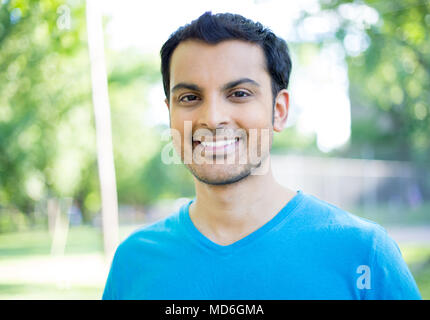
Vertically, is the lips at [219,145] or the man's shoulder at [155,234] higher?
the lips at [219,145]

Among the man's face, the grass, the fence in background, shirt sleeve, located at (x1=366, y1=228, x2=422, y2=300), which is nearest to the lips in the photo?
the man's face

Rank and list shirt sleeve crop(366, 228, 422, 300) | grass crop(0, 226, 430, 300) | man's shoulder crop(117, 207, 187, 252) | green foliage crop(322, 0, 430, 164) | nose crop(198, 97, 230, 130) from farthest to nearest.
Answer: grass crop(0, 226, 430, 300)
green foliage crop(322, 0, 430, 164)
man's shoulder crop(117, 207, 187, 252)
nose crop(198, 97, 230, 130)
shirt sleeve crop(366, 228, 422, 300)

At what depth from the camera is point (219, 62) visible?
4.14 feet

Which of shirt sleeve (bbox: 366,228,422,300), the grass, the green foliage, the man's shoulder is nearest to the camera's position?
shirt sleeve (bbox: 366,228,422,300)

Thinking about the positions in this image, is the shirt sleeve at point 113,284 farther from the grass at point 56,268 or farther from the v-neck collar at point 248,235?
the grass at point 56,268

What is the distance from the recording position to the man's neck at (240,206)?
51.7 inches

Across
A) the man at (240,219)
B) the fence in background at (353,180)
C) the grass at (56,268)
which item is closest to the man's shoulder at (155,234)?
the man at (240,219)

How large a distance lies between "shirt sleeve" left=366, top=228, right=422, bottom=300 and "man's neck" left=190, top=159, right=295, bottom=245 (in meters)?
0.32

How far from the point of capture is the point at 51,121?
11586 millimetres

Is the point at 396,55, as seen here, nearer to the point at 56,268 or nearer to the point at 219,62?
the point at 219,62

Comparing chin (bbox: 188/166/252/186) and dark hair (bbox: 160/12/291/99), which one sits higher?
dark hair (bbox: 160/12/291/99)

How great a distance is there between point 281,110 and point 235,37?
0.93ft

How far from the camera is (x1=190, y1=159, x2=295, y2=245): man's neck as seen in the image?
4.31 feet

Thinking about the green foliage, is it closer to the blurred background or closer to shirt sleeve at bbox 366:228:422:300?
the blurred background
